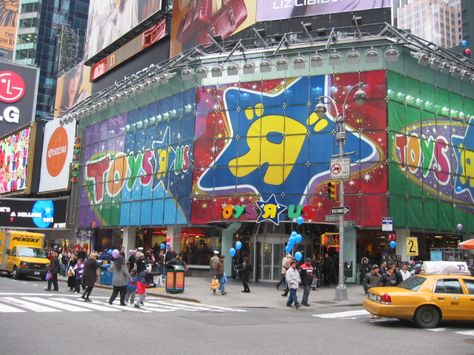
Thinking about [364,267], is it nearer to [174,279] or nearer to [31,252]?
[174,279]

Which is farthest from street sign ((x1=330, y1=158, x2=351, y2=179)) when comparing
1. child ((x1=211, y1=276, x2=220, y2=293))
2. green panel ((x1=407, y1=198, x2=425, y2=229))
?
green panel ((x1=407, y1=198, x2=425, y2=229))

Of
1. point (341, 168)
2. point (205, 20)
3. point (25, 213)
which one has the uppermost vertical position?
point (205, 20)

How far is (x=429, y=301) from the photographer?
13.4 m

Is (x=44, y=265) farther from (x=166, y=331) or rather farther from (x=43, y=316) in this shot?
(x=166, y=331)

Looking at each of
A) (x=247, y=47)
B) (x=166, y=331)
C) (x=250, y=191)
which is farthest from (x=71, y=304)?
(x=247, y=47)

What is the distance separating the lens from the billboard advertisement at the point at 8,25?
114 m

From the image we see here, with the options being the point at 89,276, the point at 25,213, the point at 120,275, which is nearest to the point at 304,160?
the point at 89,276

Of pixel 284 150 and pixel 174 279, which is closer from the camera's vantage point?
pixel 174 279

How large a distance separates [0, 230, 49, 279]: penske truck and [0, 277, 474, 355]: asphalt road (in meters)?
13.0

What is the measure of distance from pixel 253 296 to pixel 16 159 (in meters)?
46.0

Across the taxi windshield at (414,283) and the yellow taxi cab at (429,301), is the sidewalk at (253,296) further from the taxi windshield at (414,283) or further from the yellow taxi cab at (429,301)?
the yellow taxi cab at (429,301)

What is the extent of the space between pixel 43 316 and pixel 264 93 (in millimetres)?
22159

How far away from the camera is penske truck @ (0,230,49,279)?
94.3 feet

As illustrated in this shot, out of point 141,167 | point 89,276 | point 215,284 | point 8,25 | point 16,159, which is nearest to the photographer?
point 89,276
